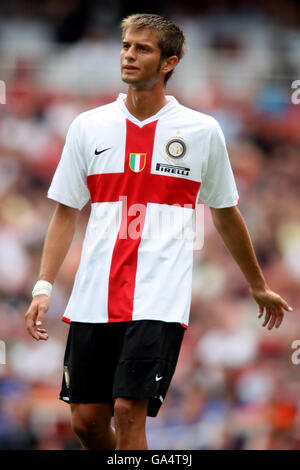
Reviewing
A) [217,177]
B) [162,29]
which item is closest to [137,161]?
[217,177]

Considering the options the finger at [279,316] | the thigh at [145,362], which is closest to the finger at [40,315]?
the thigh at [145,362]

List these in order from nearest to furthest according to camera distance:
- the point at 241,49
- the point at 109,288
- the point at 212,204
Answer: the point at 109,288
the point at 212,204
the point at 241,49

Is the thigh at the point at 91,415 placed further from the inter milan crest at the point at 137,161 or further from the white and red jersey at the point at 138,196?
the inter milan crest at the point at 137,161

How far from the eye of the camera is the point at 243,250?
4.69 metres

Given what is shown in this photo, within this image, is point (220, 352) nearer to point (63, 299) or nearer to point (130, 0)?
point (63, 299)

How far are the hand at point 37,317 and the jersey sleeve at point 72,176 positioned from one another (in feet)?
1.75

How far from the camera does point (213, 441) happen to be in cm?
797

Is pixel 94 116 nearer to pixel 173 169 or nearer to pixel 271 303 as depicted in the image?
pixel 173 169

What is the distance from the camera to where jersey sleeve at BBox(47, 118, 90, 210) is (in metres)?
4.52

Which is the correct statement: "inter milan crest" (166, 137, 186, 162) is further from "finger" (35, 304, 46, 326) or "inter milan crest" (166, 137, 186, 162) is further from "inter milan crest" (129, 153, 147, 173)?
"finger" (35, 304, 46, 326)

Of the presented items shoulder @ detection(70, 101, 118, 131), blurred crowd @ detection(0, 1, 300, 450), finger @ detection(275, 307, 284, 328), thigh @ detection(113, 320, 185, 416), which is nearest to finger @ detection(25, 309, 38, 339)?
thigh @ detection(113, 320, 185, 416)

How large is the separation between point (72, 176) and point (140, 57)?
0.68 m

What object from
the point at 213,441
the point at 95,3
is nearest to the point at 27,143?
the point at 95,3
